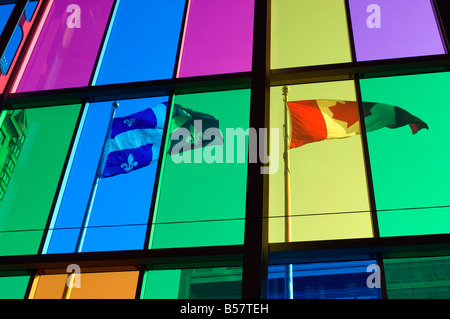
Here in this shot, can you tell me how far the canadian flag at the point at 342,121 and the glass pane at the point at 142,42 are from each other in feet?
6.36

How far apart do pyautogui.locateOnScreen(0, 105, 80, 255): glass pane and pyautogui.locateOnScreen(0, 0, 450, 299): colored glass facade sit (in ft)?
0.06

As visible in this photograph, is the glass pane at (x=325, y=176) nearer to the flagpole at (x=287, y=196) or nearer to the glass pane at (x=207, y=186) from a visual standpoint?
the flagpole at (x=287, y=196)

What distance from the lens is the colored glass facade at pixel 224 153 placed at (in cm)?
494

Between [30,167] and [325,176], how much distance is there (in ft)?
11.0

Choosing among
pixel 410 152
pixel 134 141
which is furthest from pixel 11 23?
pixel 410 152

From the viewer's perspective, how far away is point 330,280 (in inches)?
189

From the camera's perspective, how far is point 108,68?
722 centimetres

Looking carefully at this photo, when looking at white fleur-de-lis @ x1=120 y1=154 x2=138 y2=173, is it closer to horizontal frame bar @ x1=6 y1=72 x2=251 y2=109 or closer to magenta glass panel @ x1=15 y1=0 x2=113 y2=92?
horizontal frame bar @ x1=6 y1=72 x2=251 y2=109

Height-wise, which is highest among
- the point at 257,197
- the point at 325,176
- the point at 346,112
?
the point at 346,112

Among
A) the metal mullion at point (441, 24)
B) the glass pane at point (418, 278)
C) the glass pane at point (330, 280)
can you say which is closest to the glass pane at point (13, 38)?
the glass pane at point (330, 280)

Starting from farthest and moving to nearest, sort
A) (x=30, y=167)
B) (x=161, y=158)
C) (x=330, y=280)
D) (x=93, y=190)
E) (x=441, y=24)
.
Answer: (x=441, y=24)
(x=30, y=167)
(x=161, y=158)
(x=93, y=190)
(x=330, y=280)

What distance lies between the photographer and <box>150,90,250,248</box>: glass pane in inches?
203

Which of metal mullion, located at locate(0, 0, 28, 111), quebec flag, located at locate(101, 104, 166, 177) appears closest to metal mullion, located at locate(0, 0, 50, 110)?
metal mullion, located at locate(0, 0, 28, 111)

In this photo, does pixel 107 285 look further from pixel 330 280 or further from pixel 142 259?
pixel 330 280
